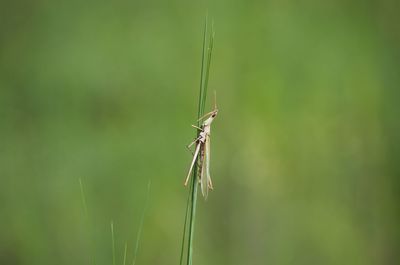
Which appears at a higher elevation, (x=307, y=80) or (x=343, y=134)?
(x=307, y=80)

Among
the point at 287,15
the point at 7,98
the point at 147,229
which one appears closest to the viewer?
the point at 7,98

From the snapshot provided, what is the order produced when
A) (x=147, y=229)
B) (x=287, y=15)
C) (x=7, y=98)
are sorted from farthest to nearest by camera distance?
(x=287, y=15), (x=147, y=229), (x=7, y=98)

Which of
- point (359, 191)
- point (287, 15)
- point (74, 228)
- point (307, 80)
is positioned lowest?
point (74, 228)

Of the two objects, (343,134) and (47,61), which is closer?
Answer: (47,61)

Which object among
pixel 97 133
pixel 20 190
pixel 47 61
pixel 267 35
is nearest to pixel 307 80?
pixel 267 35

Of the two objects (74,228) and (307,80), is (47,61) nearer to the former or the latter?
(74,228)

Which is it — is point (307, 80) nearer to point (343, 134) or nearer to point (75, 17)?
point (343, 134)

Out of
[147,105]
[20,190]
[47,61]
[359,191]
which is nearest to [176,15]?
[147,105]
